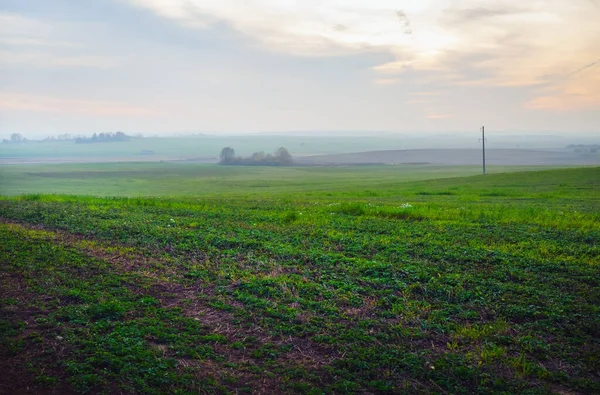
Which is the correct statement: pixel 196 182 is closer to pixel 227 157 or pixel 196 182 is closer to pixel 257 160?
pixel 257 160

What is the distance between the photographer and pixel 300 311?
8859 millimetres

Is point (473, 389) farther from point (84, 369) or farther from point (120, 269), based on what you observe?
point (120, 269)

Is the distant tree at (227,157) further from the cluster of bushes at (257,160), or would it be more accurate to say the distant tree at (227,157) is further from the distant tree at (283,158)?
the distant tree at (283,158)

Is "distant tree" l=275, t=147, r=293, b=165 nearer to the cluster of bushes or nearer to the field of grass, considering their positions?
the cluster of bushes

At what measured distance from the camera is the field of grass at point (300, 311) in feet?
22.0

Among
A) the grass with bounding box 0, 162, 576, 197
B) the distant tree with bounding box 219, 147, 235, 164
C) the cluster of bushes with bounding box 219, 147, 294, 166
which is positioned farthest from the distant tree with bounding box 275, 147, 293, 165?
the grass with bounding box 0, 162, 576, 197

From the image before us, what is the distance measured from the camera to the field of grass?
6.71 m

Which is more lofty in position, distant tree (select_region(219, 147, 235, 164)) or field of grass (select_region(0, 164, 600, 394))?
distant tree (select_region(219, 147, 235, 164))

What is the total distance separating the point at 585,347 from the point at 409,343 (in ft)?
9.35

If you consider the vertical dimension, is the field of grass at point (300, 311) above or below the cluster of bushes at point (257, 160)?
below

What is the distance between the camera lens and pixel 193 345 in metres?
7.59

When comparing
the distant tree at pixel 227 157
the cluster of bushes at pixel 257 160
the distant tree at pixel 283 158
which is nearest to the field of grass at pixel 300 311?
the cluster of bushes at pixel 257 160

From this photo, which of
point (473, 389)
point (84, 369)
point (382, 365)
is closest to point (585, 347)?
point (473, 389)

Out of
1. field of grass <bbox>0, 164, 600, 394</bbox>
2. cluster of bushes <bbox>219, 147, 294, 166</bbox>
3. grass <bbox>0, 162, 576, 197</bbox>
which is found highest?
cluster of bushes <bbox>219, 147, 294, 166</bbox>
